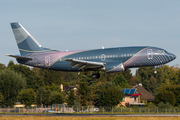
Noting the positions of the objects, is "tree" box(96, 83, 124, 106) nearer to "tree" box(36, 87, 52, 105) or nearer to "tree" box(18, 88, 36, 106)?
"tree" box(36, 87, 52, 105)

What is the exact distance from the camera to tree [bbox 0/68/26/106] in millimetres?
117688

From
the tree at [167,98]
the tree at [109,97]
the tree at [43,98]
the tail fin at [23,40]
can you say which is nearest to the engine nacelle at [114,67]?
the tail fin at [23,40]

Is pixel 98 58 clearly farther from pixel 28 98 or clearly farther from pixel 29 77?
pixel 29 77

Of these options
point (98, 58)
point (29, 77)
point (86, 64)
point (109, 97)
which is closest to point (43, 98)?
point (109, 97)

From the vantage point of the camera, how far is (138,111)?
251 ft

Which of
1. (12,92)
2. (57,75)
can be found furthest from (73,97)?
(57,75)

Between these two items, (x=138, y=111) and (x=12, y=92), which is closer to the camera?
(x=138, y=111)

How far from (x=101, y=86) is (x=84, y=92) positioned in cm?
1066

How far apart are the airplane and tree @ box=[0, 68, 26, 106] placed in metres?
63.2

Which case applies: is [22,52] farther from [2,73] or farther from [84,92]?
[2,73]

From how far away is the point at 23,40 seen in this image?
202ft

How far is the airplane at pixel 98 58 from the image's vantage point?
5091 cm

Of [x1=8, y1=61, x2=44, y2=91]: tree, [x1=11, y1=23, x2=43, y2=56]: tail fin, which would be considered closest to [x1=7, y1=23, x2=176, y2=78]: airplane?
[x1=11, y1=23, x2=43, y2=56]: tail fin

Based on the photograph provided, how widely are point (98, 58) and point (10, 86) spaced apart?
78.9m
